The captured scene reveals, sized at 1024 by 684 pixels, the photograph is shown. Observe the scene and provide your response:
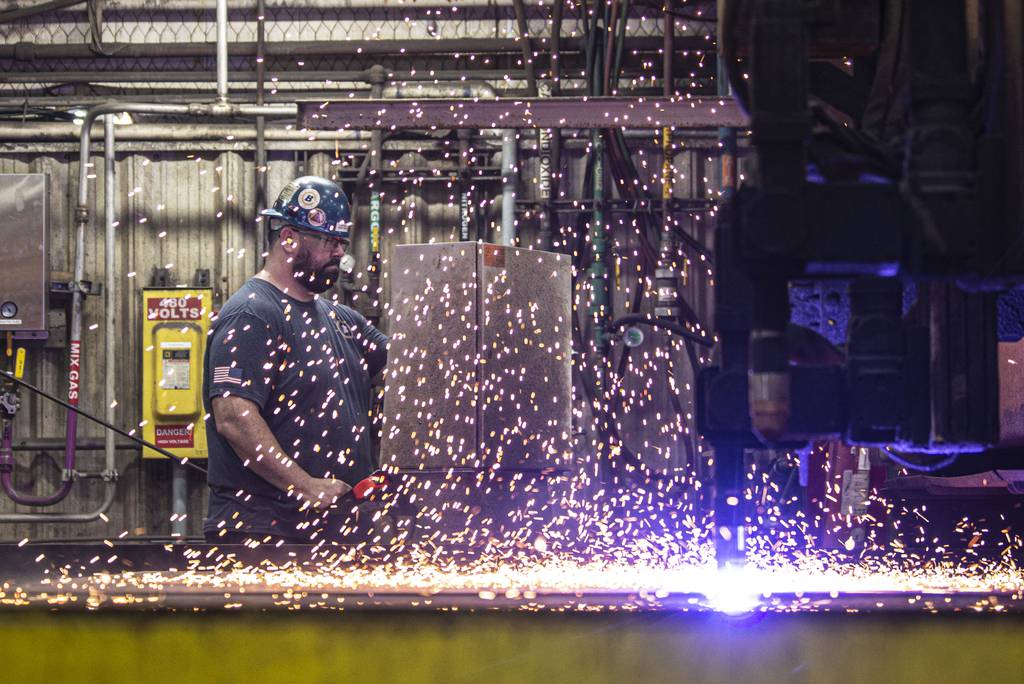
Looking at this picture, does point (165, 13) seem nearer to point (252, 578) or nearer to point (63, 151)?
point (63, 151)

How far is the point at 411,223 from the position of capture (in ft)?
19.4

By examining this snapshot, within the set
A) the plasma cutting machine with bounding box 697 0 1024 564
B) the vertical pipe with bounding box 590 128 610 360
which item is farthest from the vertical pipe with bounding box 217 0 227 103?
the plasma cutting machine with bounding box 697 0 1024 564

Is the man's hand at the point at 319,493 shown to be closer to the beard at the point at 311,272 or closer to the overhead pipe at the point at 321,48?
the beard at the point at 311,272

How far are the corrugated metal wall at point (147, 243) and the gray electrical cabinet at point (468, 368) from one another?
71.1 inches

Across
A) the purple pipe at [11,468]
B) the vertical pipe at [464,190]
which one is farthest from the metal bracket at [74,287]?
the vertical pipe at [464,190]

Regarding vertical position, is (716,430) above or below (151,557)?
above

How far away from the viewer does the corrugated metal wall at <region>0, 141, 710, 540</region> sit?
19.4ft

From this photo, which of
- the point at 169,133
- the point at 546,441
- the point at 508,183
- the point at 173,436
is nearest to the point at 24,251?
the point at 169,133

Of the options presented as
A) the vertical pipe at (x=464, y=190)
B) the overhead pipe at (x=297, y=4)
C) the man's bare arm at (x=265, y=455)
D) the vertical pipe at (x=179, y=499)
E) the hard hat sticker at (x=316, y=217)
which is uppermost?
the overhead pipe at (x=297, y=4)

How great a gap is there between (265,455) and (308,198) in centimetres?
94

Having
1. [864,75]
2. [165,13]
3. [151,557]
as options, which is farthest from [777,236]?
[165,13]

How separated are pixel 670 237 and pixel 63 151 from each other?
3295 millimetres

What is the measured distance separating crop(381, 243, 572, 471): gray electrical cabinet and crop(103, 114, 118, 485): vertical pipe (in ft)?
7.93

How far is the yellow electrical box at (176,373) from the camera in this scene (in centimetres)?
569
